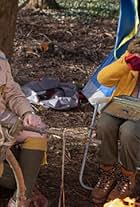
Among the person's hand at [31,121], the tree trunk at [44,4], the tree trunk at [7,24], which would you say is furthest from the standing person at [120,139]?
the tree trunk at [44,4]

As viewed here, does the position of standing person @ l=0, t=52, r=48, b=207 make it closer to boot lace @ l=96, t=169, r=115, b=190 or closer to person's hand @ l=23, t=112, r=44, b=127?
person's hand @ l=23, t=112, r=44, b=127

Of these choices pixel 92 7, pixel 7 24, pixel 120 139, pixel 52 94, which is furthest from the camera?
pixel 92 7

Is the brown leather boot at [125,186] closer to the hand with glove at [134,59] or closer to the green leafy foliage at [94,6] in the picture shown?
the hand with glove at [134,59]

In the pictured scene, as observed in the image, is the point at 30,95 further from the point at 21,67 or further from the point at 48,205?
the point at 48,205

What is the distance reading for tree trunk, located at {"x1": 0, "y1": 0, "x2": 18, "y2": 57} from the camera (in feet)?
15.6

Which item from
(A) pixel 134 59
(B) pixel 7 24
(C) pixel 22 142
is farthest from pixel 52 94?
(C) pixel 22 142

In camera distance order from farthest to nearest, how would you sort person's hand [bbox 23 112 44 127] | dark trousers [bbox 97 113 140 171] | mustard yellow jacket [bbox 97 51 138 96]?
mustard yellow jacket [bbox 97 51 138 96] < dark trousers [bbox 97 113 140 171] < person's hand [bbox 23 112 44 127]

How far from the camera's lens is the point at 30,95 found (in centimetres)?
589

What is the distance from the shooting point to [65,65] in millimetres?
7492

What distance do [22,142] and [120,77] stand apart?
39.0 inches

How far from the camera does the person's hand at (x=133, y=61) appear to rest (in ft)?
12.6

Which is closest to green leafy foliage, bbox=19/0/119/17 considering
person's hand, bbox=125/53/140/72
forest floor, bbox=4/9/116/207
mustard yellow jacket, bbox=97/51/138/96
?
forest floor, bbox=4/9/116/207

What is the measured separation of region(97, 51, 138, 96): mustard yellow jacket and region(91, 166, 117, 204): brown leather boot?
0.54m

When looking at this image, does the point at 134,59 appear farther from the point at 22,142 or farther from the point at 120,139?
the point at 22,142
